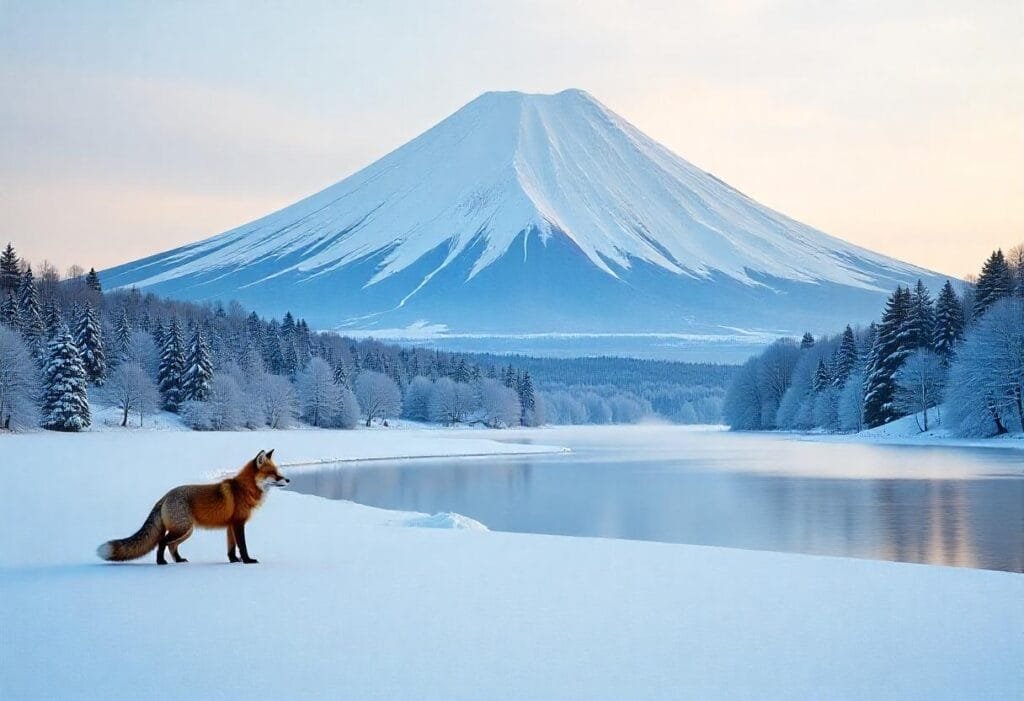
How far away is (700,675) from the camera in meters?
6.45

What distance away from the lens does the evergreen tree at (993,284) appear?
60375 mm

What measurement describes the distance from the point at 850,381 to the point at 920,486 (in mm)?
43732

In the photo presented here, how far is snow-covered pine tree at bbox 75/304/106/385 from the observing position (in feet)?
216

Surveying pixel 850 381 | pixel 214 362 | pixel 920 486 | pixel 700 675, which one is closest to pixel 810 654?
pixel 700 675

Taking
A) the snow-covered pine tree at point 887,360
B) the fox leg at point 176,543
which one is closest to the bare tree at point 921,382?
the snow-covered pine tree at point 887,360

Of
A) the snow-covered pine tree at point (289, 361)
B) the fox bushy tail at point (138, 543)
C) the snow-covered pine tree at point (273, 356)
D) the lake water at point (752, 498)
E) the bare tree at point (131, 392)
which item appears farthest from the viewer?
the snow-covered pine tree at point (273, 356)

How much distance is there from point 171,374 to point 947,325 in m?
48.7

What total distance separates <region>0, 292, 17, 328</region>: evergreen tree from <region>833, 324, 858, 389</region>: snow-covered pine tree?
55.9m

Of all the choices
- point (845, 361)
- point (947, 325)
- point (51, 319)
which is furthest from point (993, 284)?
point (51, 319)

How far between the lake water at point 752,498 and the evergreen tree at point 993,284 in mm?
14593

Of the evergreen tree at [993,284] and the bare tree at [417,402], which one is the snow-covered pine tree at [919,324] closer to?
the evergreen tree at [993,284]

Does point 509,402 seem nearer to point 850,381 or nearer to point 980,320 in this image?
point 850,381

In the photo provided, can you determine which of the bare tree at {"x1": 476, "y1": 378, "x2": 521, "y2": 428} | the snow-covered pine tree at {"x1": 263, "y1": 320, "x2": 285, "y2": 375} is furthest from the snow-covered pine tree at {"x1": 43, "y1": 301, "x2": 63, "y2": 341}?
the bare tree at {"x1": 476, "y1": 378, "x2": 521, "y2": 428}

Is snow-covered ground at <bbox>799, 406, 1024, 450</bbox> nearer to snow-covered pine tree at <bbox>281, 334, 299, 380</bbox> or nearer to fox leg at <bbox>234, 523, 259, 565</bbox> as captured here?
snow-covered pine tree at <bbox>281, 334, 299, 380</bbox>
